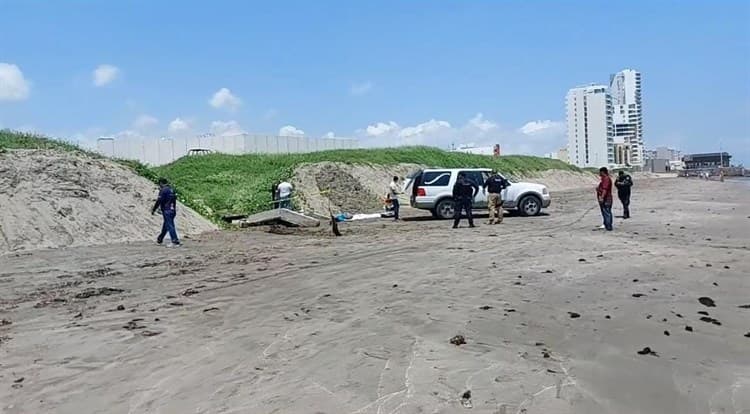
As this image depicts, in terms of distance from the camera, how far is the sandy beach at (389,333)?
17.2 ft

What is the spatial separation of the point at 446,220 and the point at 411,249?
33.0 feet

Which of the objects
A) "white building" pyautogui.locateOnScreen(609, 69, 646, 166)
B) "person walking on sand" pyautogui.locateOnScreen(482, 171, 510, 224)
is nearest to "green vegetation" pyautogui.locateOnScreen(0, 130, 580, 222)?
"person walking on sand" pyautogui.locateOnScreen(482, 171, 510, 224)

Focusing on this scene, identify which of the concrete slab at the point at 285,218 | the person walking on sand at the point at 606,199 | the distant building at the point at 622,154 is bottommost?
the concrete slab at the point at 285,218

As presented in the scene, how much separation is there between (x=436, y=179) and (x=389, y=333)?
1863 centimetres

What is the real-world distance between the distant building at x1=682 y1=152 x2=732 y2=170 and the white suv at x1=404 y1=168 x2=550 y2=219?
127 m

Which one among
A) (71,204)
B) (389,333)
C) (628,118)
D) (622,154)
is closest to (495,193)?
(71,204)

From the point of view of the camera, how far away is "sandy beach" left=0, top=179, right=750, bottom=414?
17.2 ft

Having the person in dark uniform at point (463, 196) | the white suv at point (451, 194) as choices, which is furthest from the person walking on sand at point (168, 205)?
the white suv at point (451, 194)

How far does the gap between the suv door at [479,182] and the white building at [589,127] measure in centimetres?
12605

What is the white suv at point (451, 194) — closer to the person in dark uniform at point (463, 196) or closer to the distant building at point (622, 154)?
the person in dark uniform at point (463, 196)

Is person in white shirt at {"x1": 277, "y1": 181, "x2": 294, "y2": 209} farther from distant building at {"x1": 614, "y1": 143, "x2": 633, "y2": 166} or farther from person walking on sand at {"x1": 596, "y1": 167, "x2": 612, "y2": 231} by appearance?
distant building at {"x1": 614, "y1": 143, "x2": 633, "y2": 166}

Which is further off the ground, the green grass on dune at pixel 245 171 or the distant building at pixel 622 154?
the distant building at pixel 622 154

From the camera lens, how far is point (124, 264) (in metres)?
14.2

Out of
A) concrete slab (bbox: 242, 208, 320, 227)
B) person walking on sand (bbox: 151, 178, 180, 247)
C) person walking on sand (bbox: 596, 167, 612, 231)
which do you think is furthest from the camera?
concrete slab (bbox: 242, 208, 320, 227)
